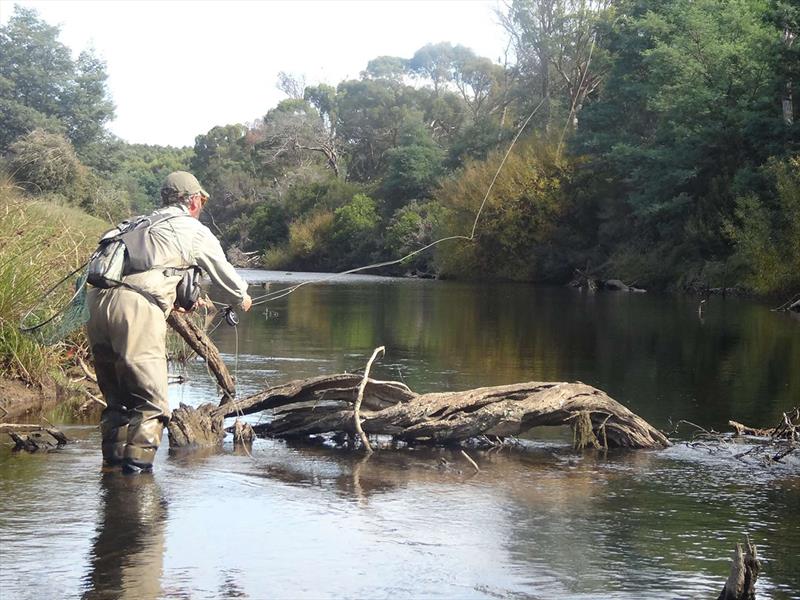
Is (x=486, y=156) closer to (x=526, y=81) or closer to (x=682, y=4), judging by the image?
(x=526, y=81)

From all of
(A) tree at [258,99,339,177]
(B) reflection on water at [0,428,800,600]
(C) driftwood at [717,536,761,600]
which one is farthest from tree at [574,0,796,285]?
(A) tree at [258,99,339,177]

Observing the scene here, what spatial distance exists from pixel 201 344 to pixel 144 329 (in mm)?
2230

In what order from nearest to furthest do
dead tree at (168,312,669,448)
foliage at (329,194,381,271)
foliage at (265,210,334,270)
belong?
dead tree at (168,312,669,448)
foliage at (329,194,381,271)
foliage at (265,210,334,270)

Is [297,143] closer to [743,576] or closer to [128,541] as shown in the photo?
[128,541]


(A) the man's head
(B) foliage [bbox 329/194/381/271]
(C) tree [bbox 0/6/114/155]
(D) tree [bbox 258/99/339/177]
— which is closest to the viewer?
(A) the man's head

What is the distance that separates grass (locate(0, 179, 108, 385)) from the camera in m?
10.9

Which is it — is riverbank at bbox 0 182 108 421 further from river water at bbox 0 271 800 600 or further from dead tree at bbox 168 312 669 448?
dead tree at bbox 168 312 669 448

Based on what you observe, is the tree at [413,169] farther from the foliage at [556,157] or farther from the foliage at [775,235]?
the foliage at [775,235]

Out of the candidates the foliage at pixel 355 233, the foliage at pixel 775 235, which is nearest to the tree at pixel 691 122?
the foliage at pixel 775 235

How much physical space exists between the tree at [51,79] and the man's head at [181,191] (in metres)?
63.3

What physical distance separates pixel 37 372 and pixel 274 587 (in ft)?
22.1

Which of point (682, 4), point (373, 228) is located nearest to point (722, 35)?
point (682, 4)

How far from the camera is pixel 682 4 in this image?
47.6m

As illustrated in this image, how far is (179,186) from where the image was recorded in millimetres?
8211
